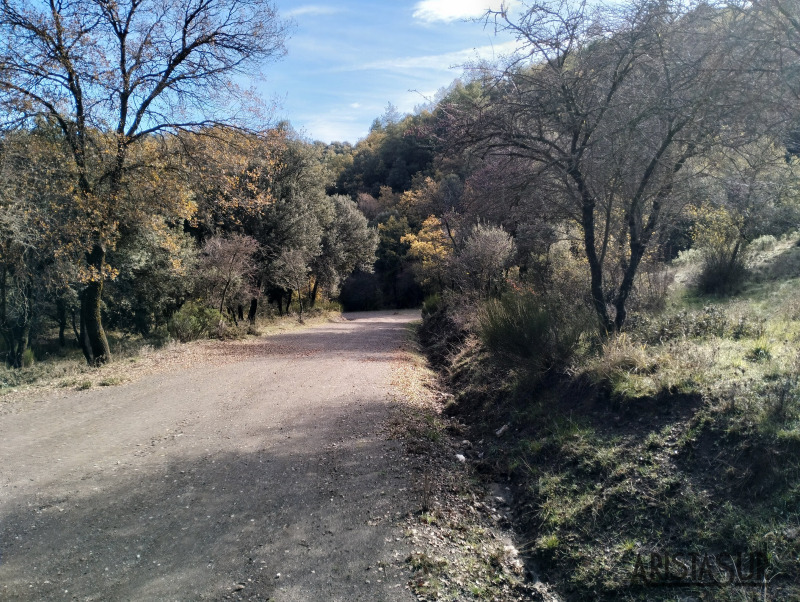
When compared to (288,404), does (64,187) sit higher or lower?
higher

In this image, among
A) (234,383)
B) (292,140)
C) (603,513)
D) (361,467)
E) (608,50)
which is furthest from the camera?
(292,140)

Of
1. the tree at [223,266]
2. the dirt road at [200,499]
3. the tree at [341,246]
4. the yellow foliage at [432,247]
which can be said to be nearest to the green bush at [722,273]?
the dirt road at [200,499]

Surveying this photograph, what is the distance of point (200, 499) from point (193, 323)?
1560 cm

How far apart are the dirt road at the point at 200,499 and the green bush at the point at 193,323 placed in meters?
10.2

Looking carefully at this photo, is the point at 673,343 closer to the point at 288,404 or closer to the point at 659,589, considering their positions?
the point at 659,589

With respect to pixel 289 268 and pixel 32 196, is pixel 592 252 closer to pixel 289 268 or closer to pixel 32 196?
pixel 32 196

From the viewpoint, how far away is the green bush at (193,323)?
61.5 ft

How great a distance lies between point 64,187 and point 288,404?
24.7 feet

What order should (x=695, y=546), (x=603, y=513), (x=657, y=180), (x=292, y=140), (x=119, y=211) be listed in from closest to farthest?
(x=695, y=546)
(x=603, y=513)
(x=657, y=180)
(x=119, y=211)
(x=292, y=140)

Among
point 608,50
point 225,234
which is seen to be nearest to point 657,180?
point 608,50

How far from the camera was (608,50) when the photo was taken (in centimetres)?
755

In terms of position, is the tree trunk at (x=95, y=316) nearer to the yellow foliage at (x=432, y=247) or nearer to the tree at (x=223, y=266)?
the tree at (x=223, y=266)

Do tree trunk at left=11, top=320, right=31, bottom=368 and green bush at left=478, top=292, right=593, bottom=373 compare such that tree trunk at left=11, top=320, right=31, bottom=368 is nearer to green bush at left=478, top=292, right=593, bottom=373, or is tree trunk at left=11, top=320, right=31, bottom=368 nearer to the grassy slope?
green bush at left=478, top=292, right=593, bottom=373

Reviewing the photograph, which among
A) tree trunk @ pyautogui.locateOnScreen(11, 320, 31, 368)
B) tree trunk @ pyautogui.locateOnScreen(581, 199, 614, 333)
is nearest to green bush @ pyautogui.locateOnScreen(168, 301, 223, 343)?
tree trunk @ pyautogui.locateOnScreen(11, 320, 31, 368)
